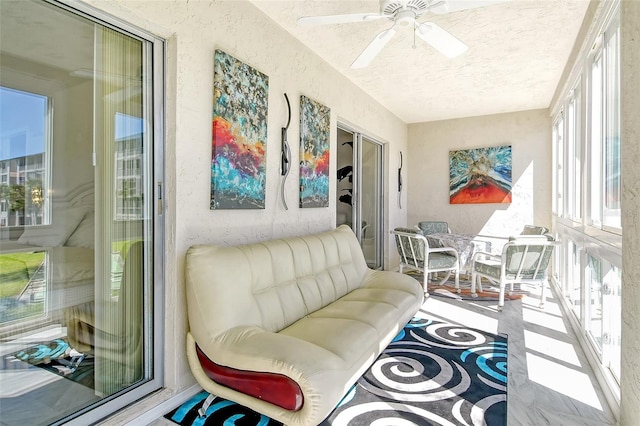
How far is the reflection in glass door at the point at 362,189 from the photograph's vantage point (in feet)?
13.2

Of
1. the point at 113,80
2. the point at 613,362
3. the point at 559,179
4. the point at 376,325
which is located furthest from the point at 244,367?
the point at 559,179

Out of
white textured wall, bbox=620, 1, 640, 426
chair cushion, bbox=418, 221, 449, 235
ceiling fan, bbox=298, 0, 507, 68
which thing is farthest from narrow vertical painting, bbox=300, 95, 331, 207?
chair cushion, bbox=418, 221, 449, 235

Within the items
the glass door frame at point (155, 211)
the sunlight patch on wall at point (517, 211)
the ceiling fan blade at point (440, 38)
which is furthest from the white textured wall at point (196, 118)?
the sunlight patch on wall at point (517, 211)

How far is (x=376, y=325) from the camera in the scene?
2.06m

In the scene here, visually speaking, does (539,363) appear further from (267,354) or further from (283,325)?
(267,354)

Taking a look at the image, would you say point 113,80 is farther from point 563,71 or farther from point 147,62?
point 563,71

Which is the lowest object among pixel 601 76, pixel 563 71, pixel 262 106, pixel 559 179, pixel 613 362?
pixel 613 362

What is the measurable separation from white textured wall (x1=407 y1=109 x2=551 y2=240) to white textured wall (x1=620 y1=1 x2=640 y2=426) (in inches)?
152

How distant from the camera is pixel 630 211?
153 centimetres

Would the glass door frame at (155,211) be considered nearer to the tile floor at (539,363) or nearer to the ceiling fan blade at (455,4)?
the tile floor at (539,363)

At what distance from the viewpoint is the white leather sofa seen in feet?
4.75

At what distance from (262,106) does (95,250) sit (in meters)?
1.49

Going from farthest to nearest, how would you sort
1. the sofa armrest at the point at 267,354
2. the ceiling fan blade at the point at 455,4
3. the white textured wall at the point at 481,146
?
the white textured wall at the point at 481,146 < the ceiling fan blade at the point at 455,4 < the sofa armrest at the point at 267,354

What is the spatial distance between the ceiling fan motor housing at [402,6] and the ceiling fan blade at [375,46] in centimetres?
11
